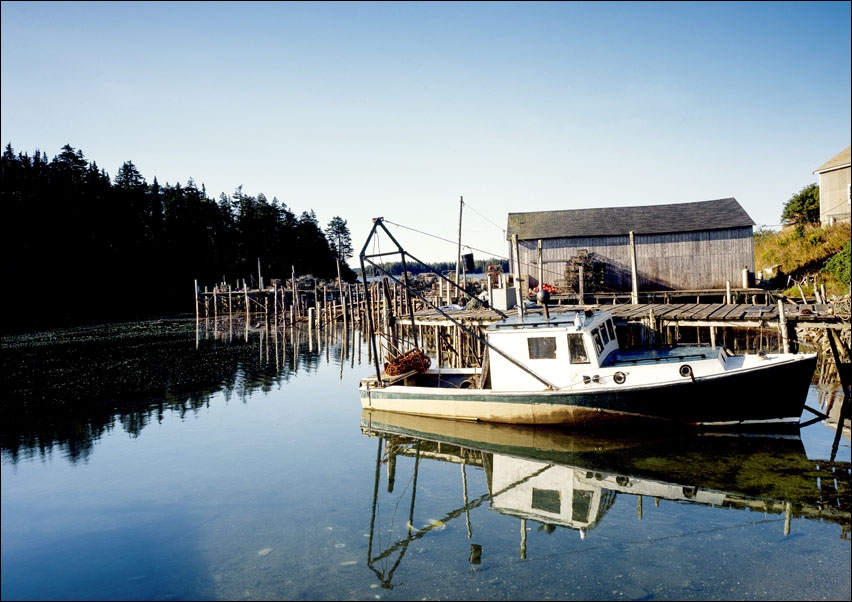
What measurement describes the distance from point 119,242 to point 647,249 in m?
61.3

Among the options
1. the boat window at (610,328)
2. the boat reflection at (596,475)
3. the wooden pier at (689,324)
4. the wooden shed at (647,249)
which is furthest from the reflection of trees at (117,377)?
the wooden shed at (647,249)

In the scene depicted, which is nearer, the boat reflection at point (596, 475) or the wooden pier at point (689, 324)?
the boat reflection at point (596, 475)

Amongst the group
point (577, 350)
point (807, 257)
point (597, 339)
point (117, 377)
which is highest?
point (807, 257)

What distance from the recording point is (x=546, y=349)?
14055 millimetres

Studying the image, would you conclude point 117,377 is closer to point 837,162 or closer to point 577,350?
point 577,350

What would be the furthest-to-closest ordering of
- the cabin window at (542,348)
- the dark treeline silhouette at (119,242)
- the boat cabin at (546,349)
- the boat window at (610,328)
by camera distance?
the dark treeline silhouette at (119,242) → the boat window at (610,328) → the cabin window at (542,348) → the boat cabin at (546,349)

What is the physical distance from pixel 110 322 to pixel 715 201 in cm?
5026

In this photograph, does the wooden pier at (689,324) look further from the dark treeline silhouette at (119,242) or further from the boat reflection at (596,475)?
the dark treeline silhouette at (119,242)

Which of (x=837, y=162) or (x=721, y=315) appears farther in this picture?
(x=837, y=162)

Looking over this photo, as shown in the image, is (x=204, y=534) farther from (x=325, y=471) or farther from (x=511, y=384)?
(x=511, y=384)

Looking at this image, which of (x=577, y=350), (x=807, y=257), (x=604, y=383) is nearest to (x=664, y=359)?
(x=604, y=383)

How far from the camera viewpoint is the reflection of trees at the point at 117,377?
16.1 m

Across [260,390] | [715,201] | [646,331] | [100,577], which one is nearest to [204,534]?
[100,577]

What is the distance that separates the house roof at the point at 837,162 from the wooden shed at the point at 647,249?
34.7 ft
